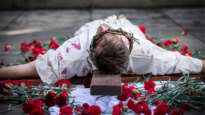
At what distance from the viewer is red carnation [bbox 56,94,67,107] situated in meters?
1.96

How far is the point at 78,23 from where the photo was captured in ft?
16.7

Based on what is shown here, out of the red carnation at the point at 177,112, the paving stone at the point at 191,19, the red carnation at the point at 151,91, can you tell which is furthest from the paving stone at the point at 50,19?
the red carnation at the point at 177,112

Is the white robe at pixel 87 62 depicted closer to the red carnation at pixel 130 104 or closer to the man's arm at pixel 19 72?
the man's arm at pixel 19 72

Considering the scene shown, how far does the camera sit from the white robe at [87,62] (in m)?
2.32

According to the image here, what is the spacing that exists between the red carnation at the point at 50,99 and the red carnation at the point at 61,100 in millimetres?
33

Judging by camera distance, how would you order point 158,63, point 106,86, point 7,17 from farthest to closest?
point 7,17, point 158,63, point 106,86

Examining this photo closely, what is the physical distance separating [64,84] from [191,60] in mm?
1217

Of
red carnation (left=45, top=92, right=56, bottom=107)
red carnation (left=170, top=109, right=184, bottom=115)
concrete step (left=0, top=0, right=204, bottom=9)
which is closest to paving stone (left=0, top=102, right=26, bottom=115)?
red carnation (left=45, top=92, right=56, bottom=107)

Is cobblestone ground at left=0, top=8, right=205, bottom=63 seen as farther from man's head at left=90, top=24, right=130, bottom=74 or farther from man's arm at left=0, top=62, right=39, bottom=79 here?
man's head at left=90, top=24, right=130, bottom=74

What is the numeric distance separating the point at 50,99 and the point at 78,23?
3263 mm

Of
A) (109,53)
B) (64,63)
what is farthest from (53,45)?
(109,53)

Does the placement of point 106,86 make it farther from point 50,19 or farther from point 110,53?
point 50,19

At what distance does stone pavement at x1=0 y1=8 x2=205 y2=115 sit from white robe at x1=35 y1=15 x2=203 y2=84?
41.4 inches

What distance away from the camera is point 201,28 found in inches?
183
